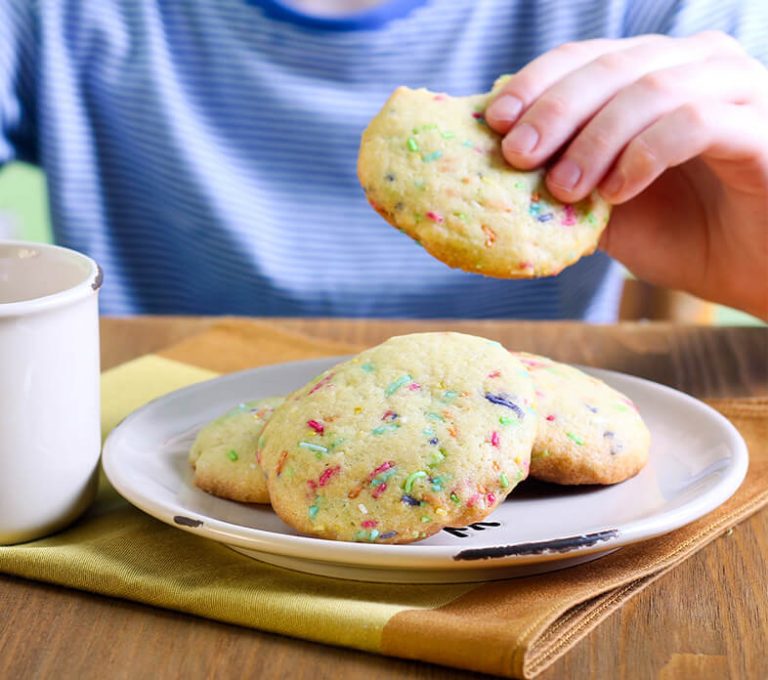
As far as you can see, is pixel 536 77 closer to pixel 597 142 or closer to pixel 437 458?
pixel 597 142

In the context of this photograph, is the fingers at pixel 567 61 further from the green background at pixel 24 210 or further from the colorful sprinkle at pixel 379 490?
the green background at pixel 24 210

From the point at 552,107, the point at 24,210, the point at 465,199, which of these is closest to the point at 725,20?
the point at 552,107

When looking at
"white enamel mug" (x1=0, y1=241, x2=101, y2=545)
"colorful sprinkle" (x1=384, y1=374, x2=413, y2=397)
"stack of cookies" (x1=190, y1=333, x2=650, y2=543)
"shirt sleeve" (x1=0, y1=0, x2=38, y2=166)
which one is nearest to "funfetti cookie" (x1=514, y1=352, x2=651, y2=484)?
"stack of cookies" (x1=190, y1=333, x2=650, y2=543)

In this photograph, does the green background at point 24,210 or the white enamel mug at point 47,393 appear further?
the green background at point 24,210

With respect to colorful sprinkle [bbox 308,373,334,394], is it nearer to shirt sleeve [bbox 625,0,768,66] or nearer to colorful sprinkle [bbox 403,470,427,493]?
colorful sprinkle [bbox 403,470,427,493]

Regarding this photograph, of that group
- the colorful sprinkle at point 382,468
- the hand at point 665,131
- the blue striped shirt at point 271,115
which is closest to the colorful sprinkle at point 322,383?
the colorful sprinkle at point 382,468

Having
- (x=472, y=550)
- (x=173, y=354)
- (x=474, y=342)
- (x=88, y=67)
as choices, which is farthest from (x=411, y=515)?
(x=88, y=67)
